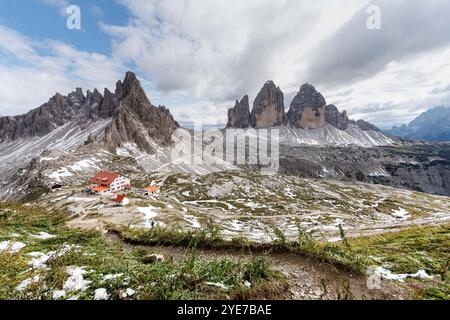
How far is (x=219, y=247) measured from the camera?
16016 mm

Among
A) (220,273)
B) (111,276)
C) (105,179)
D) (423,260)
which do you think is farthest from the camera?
(105,179)

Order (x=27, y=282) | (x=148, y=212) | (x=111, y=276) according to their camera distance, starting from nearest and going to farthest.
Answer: (x=27, y=282)
(x=111, y=276)
(x=148, y=212)

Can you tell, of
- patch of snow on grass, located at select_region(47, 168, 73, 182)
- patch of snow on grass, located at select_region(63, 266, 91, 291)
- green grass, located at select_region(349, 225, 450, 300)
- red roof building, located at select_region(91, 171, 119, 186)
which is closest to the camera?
patch of snow on grass, located at select_region(63, 266, 91, 291)

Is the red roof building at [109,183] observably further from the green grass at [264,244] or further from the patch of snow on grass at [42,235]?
the green grass at [264,244]

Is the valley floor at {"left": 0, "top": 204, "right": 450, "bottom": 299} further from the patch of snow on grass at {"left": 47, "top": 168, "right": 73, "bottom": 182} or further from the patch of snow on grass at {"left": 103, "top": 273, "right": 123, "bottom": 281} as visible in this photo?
the patch of snow on grass at {"left": 47, "top": 168, "right": 73, "bottom": 182}

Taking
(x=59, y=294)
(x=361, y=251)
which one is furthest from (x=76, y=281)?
(x=361, y=251)

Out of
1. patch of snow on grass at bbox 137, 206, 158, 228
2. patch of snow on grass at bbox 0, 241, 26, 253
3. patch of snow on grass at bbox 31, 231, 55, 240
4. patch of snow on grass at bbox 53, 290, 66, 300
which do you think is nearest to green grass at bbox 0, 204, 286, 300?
patch of snow on grass at bbox 53, 290, 66, 300

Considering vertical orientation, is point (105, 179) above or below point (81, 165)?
below

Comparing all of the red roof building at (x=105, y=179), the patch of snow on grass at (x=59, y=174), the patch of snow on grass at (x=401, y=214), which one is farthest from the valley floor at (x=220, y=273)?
the patch of snow on grass at (x=59, y=174)

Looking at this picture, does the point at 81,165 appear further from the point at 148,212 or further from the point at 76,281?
the point at 76,281
